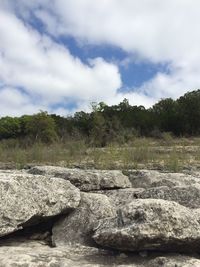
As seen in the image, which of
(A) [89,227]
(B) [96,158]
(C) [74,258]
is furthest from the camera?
(B) [96,158]

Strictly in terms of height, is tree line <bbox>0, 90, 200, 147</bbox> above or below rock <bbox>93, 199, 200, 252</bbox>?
above

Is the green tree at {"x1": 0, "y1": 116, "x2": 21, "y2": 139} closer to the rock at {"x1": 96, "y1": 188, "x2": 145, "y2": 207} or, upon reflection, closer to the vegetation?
the vegetation

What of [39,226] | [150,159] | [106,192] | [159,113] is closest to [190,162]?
[150,159]

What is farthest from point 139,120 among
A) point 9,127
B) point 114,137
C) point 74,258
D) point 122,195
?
point 74,258

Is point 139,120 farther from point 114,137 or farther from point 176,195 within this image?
point 176,195

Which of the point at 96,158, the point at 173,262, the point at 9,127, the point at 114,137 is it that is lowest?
the point at 173,262

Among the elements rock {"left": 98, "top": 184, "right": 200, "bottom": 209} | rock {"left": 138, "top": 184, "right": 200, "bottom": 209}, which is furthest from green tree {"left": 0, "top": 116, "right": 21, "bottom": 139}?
rock {"left": 138, "top": 184, "right": 200, "bottom": 209}

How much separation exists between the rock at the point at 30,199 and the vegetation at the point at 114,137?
8.48m

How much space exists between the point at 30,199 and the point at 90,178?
267 centimetres

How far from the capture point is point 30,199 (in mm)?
6742

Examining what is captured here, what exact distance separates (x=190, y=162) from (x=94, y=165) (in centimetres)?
402

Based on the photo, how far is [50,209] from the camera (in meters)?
6.98

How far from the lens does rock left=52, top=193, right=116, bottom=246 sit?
687cm

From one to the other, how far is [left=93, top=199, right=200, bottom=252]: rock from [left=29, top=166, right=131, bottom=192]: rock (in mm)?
2906
